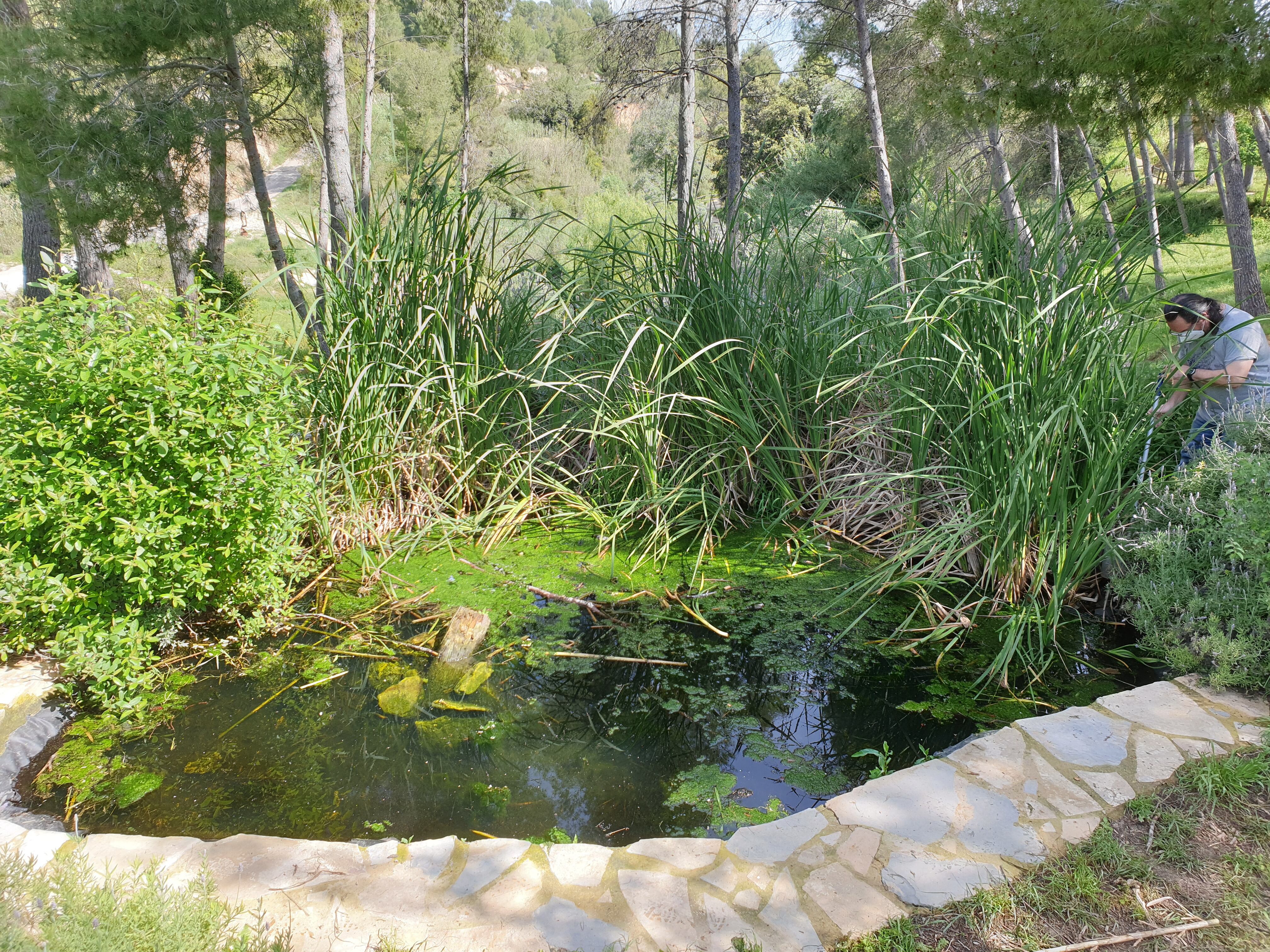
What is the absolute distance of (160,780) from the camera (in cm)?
224

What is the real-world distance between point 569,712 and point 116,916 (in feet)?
4.63

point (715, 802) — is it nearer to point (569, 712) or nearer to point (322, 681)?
point (569, 712)

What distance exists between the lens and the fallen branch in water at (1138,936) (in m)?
1.51

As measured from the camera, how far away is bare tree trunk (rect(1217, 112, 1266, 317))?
5840 millimetres

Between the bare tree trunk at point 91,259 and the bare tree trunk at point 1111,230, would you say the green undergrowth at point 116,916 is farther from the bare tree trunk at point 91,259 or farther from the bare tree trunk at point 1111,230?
the bare tree trunk at point 91,259

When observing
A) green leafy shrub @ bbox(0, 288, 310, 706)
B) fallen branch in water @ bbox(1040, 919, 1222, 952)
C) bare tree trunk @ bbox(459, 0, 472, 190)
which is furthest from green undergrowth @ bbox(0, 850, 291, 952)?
bare tree trunk @ bbox(459, 0, 472, 190)

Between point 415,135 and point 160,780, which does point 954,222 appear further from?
point 415,135

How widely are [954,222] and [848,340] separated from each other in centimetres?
106

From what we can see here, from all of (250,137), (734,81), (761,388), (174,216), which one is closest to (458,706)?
(761,388)

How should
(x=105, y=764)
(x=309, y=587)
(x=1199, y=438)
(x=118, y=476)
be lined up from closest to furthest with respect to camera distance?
(x=105, y=764)
(x=118, y=476)
(x=1199, y=438)
(x=309, y=587)

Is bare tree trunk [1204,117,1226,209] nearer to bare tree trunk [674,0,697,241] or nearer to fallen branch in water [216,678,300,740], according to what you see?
fallen branch in water [216,678,300,740]

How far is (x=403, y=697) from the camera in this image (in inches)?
105

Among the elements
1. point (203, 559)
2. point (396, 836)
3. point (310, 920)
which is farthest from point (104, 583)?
point (310, 920)

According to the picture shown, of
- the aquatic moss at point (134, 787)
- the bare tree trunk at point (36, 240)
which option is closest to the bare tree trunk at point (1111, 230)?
the aquatic moss at point (134, 787)
